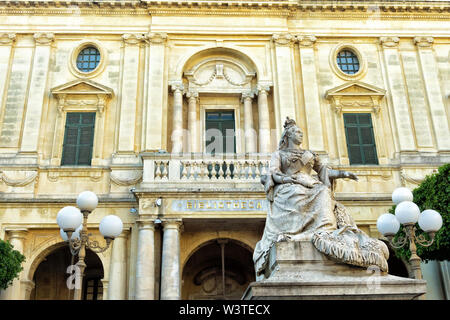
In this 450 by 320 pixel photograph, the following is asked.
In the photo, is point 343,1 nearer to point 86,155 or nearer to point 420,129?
point 420,129

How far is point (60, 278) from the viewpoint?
18.8m

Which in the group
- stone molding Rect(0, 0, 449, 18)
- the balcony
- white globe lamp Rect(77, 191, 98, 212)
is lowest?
white globe lamp Rect(77, 191, 98, 212)

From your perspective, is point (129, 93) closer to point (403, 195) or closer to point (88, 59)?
point (88, 59)

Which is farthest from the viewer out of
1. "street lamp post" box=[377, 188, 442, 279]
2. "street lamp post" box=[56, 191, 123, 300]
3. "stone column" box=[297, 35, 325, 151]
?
"stone column" box=[297, 35, 325, 151]

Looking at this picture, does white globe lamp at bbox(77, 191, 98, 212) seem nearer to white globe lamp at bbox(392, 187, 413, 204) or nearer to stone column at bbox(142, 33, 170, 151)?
white globe lamp at bbox(392, 187, 413, 204)

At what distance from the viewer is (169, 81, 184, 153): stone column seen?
18.5 m

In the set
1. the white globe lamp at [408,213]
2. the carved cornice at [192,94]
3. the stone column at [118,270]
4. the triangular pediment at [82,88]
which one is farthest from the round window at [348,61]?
the white globe lamp at [408,213]

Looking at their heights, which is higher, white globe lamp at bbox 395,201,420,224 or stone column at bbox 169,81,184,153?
stone column at bbox 169,81,184,153

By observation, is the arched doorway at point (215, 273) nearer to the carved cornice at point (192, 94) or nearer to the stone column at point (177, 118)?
the stone column at point (177, 118)

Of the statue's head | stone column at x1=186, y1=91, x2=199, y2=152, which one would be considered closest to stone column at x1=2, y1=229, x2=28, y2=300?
stone column at x1=186, y1=91, x2=199, y2=152

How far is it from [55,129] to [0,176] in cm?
257

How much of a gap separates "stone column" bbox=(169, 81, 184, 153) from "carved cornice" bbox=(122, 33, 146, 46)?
237 cm

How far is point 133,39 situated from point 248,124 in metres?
5.70
